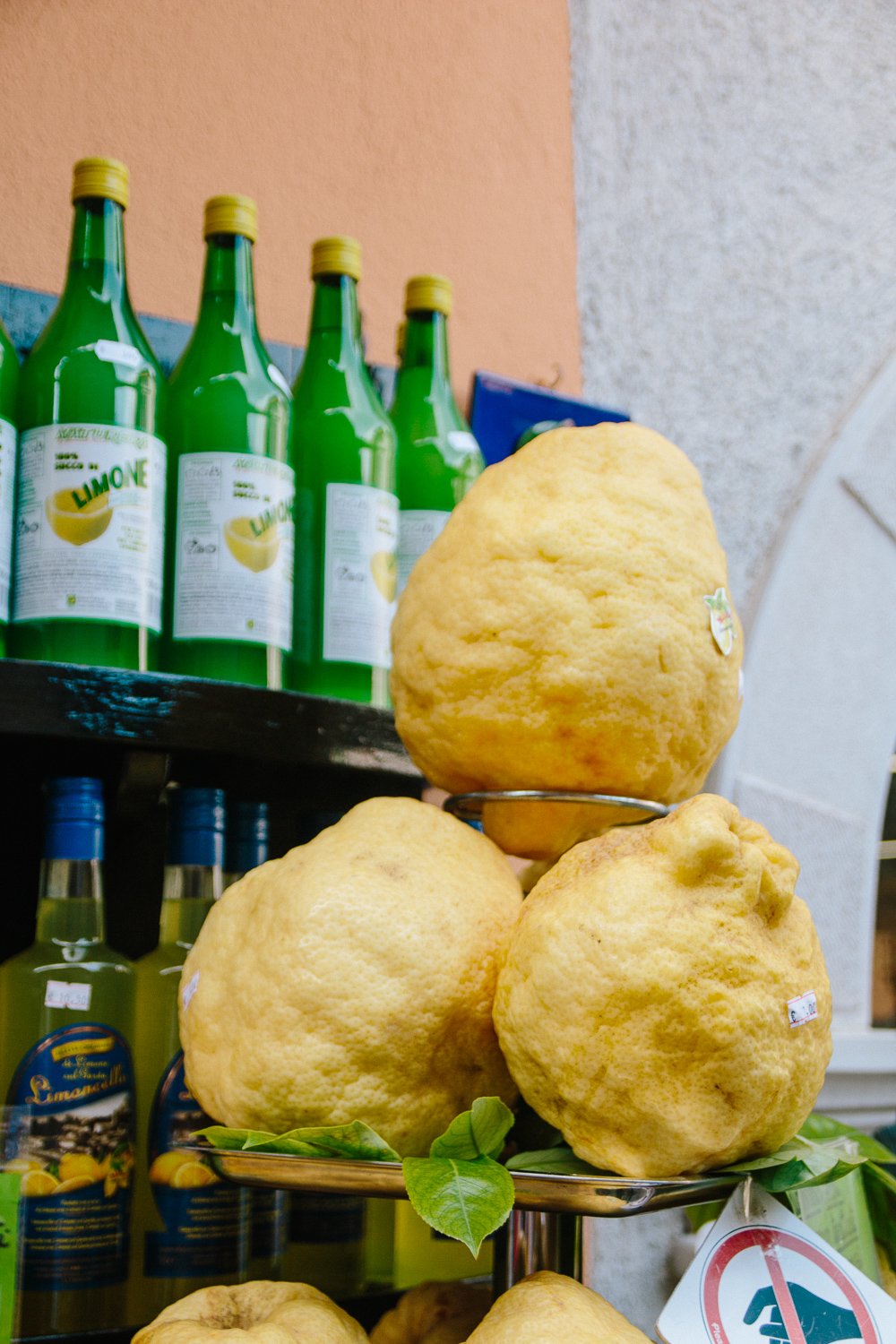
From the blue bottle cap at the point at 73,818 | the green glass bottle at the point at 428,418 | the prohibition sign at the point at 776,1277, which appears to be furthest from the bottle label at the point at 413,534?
the prohibition sign at the point at 776,1277

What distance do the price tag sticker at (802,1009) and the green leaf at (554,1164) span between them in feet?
0.37

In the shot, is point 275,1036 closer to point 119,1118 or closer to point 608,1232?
point 119,1118

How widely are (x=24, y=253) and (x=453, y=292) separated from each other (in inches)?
19.9

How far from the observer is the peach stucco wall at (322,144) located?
1.03 meters

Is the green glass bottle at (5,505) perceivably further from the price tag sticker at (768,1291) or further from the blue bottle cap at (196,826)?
the price tag sticker at (768,1291)

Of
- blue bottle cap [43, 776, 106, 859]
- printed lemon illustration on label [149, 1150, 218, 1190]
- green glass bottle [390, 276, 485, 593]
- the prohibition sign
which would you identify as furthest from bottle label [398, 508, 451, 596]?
the prohibition sign

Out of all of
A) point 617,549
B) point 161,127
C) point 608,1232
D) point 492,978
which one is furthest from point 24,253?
point 608,1232

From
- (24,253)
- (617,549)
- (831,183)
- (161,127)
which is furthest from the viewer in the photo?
(831,183)

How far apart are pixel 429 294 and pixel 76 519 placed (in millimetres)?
440

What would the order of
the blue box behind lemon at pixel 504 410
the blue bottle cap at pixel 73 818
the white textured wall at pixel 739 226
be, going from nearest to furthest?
1. the blue bottle cap at pixel 73 818
2. the blue box behind lemon at pixel 504 410
3. the white textured wall at pixel 739 226

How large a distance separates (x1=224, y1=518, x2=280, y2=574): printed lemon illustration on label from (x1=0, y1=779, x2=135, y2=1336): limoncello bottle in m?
0.18

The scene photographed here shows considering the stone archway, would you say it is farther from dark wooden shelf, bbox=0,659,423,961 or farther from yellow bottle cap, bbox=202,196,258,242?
yellow bottle cap, bbox=202,196,258,242

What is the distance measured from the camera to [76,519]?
2.25 feet

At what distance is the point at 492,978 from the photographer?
21.8 inches
